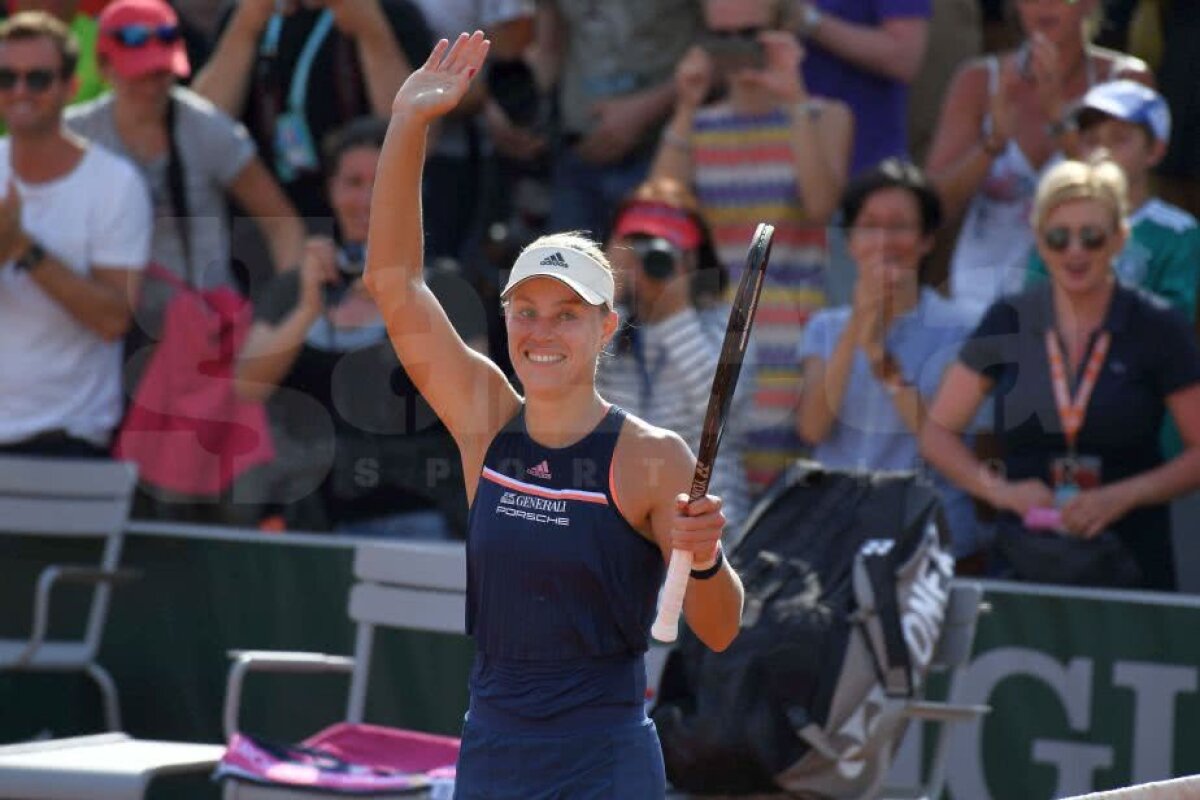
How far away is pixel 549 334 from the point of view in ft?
13.0

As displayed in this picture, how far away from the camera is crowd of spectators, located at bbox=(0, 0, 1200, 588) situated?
20.9 feet

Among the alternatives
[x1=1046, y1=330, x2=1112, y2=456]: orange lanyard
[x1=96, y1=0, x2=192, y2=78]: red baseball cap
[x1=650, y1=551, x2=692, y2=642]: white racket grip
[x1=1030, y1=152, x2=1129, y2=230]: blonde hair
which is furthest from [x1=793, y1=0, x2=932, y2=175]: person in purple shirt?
[x1=650, y1=551, x2=692, y2=642]: white racket grip

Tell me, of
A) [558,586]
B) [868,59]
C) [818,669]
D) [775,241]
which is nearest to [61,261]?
[775,241]

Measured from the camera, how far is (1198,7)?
300 inches

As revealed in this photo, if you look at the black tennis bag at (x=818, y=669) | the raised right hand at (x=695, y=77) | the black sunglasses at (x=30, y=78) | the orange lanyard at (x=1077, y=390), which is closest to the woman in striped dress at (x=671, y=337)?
the raised right hand at (x=695, y=77)

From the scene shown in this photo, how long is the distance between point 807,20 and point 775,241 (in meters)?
0.91

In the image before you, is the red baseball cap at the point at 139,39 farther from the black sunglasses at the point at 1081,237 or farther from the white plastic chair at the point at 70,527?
the black sunglasses at the point at 1081,237

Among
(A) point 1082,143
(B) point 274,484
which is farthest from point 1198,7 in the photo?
(B) point 274,484

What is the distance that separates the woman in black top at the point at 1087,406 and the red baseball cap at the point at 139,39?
3.11m

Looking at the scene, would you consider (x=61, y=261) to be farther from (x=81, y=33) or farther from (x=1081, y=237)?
(x=1081, y=237)

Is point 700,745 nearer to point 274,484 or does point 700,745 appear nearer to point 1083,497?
point 1083,497

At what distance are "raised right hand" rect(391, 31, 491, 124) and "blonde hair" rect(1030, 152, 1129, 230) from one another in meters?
2.64

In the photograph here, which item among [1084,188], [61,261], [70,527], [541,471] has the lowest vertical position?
[70,527]

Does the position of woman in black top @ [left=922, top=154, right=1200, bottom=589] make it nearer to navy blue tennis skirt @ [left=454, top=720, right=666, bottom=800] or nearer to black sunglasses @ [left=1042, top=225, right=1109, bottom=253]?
black sunglasses @ [left=1042, top=225, right=1109, bottom=253]
